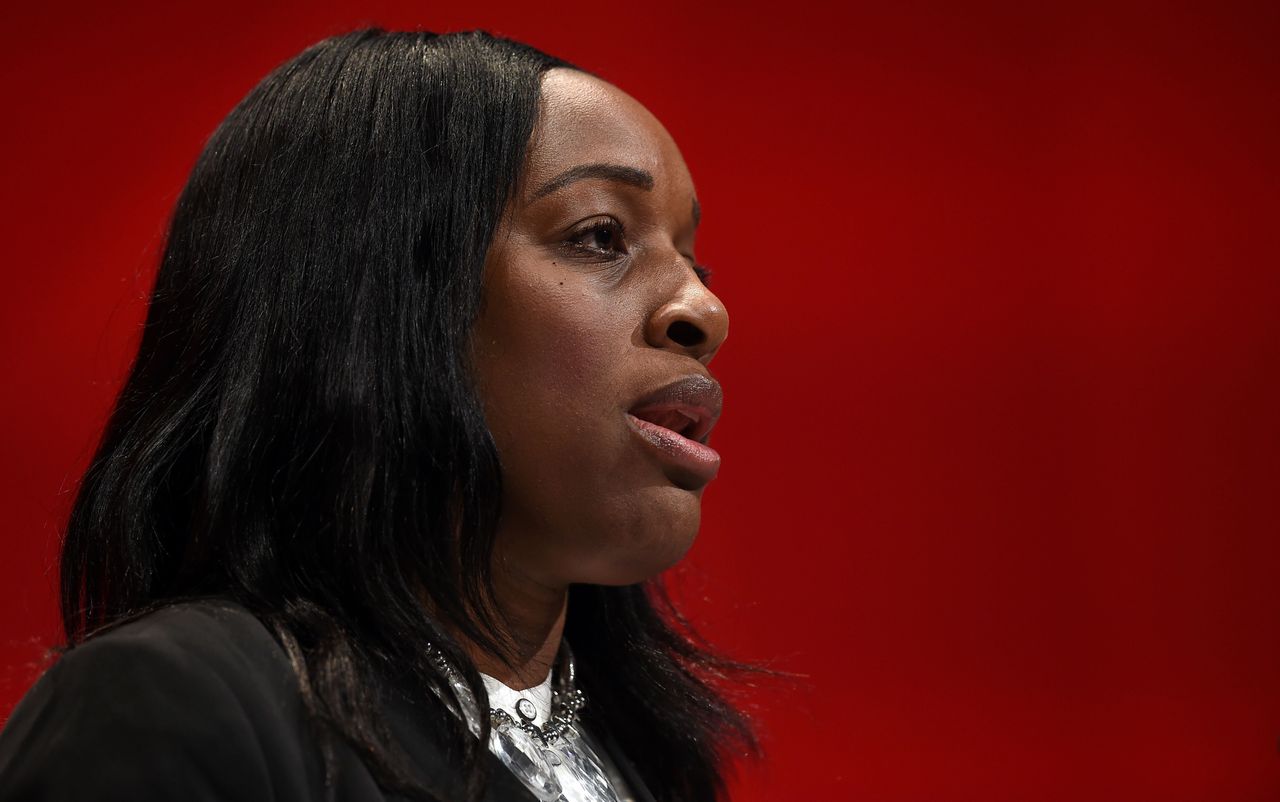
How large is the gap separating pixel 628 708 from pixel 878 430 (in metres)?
0.60

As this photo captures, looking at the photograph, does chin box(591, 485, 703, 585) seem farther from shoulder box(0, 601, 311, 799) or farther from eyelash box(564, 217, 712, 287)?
shoulder box(0, 601, 311, 799)

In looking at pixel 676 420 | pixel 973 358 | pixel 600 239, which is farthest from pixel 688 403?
pixel 973 358

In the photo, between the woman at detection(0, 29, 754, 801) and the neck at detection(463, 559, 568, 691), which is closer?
the woman at detection(0, 29, 754, 801)

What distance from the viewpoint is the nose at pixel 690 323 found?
99cm

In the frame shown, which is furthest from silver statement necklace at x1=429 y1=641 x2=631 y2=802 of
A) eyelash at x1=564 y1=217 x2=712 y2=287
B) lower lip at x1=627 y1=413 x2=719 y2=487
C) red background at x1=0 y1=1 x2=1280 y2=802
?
red background at x1=0 y1=1 x2=1280 y2=802

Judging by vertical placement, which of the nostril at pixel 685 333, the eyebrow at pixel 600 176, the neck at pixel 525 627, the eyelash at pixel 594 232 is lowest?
the neck at pixel 525 627

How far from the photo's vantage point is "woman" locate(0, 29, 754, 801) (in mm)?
862

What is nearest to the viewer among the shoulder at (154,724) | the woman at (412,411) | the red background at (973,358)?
the shoulder at (154,724)

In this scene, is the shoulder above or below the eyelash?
below

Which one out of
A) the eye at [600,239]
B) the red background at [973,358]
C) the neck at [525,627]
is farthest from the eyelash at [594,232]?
the red background at [973,358]

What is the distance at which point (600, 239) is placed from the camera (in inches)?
39.9

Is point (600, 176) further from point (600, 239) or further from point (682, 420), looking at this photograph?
point (682, 420)

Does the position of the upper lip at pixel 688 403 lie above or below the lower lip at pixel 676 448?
above

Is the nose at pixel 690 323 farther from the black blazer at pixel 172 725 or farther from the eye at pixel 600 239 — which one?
the black blazer at pixel 172 725
